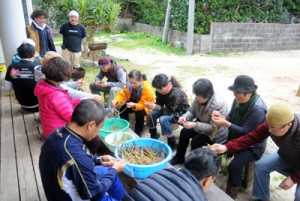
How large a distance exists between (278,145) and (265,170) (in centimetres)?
33

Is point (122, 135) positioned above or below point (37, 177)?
above

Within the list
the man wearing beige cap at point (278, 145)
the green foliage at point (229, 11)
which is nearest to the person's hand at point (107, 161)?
the man wearing beige cap at point (278, 145)

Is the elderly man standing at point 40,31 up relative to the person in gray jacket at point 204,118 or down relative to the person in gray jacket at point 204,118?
up

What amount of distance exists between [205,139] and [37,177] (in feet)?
6.31

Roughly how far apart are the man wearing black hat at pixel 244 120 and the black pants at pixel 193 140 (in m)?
0.42

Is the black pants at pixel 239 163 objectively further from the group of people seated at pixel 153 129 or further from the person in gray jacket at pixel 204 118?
the person in gray jacket at pixel 204 118

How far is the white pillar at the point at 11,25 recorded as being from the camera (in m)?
4.99

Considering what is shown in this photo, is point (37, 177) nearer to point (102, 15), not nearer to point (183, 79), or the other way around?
point (183, 79)

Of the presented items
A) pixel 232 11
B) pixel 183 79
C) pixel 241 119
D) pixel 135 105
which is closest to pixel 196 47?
pixel 232 11

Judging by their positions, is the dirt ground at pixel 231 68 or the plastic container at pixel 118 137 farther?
the dirt ground at pixel 231 68

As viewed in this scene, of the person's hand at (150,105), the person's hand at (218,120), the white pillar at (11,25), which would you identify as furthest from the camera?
the white pillar at (11,25)

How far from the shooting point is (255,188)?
9.51 ft

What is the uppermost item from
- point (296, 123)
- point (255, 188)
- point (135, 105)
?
point (296, 123)

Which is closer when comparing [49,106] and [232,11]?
[49,106]
